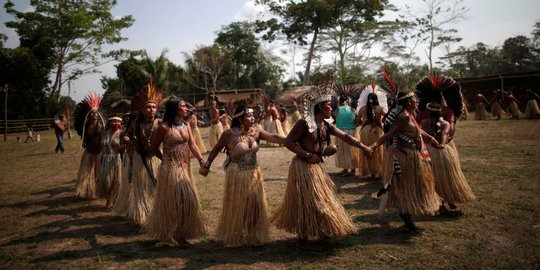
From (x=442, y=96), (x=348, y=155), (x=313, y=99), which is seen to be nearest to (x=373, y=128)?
(x=348, y=155)

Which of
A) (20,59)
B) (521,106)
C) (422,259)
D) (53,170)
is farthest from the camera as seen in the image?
(20,59)

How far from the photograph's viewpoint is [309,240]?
4.59m

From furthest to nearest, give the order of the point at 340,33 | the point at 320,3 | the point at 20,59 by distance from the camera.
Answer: the point at 340,33, the point at 320,3, the point at 20,59

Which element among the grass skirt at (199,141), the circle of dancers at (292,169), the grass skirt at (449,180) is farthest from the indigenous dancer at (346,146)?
the grass skirt at (199,141)

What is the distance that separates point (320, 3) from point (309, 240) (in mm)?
36304

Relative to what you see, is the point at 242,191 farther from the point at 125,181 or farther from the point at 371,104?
the point at 371,104

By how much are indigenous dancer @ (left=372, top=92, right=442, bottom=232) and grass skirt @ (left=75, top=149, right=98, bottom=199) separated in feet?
19.8

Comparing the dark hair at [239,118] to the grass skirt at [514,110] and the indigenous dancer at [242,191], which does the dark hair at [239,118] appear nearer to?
the indigenous dancer at [242,191]

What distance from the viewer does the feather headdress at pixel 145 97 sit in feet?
18.6

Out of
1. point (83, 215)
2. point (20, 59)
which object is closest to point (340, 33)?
point (20, 59)

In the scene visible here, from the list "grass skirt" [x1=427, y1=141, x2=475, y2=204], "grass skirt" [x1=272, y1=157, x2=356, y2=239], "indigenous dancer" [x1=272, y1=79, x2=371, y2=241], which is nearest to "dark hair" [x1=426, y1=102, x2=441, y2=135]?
"grass skirt" [x1=427, y1=141, x2=475, y2=204]

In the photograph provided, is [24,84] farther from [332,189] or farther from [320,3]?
[332,189]

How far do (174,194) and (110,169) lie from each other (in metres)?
2.98

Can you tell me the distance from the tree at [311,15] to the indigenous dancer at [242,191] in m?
35.8
